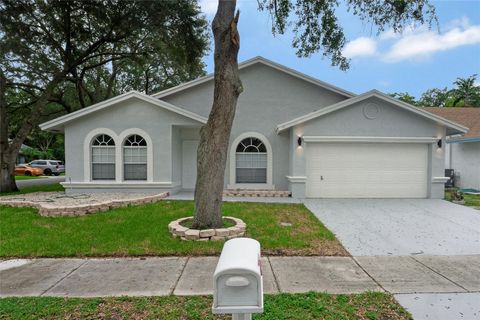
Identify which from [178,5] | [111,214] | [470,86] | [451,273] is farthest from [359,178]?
[470,86]

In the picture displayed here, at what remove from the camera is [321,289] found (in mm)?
3924

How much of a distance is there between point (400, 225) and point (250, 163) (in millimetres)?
6580

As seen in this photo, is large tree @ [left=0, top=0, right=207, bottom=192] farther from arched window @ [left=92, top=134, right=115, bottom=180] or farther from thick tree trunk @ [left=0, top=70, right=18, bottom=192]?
arched window @ [left=92, top=134, right=115, bottom=180]

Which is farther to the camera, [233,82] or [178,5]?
[178,5]

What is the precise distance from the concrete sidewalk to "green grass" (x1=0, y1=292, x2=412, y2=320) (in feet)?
0.68

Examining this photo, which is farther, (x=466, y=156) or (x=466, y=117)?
(x=466, y=117)

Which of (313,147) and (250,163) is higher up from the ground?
(313,147)

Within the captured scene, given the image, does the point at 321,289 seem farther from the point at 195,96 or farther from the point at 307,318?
the point at 195,96

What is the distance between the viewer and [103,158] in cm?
1157

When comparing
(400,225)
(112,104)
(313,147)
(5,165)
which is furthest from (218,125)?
(5,165)

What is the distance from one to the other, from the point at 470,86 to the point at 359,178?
3709 cm

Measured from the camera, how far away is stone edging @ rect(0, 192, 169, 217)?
8.07 meters

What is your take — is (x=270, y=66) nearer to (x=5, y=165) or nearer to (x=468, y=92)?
(x=5, y=165)

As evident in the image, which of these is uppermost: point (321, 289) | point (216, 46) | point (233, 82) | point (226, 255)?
point (216, 46)
